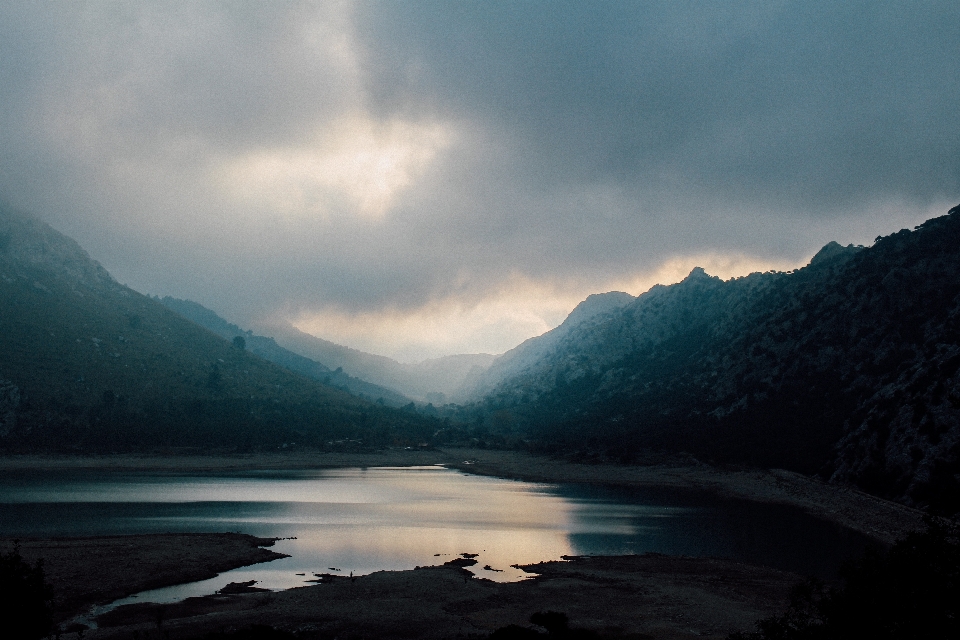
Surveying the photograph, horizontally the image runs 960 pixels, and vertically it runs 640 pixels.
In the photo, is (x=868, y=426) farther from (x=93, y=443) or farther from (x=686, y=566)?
(x=93, y=443)

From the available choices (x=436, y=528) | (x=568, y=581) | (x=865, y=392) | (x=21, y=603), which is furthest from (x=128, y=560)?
(x=865, y=392)

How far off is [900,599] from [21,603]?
39355mm

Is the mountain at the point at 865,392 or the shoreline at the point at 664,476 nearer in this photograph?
the shoreline at the point at 664,476

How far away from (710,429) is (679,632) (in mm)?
141879

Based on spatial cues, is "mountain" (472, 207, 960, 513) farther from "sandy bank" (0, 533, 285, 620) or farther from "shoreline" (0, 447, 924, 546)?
"sandy bank" (0, 533, 285, 620)

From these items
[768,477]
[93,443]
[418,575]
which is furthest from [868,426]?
[93,443]

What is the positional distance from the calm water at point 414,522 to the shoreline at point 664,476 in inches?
235

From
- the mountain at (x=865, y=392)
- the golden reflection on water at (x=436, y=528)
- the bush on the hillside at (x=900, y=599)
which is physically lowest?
the golden reflection on water at (x=436, y=528)

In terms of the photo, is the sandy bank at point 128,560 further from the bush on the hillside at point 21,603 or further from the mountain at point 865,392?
the mountain at point 865,392

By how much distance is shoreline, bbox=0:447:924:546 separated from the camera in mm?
88312

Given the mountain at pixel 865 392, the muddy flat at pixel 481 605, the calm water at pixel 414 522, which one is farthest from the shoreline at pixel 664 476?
the muddy flat at pixel 481 605

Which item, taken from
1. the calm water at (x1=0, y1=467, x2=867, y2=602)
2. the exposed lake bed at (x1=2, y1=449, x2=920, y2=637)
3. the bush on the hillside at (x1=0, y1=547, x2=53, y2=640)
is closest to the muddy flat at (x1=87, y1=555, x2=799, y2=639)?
the exposed lake bed at (x1=2, y1=449, x2=920, y2=637)

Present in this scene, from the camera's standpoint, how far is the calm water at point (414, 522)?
66062mm

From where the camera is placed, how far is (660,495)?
12262 cm
